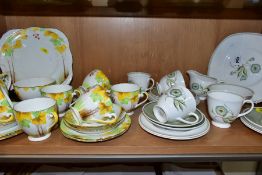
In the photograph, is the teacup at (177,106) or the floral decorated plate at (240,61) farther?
the floral decorated plate at (240,61)

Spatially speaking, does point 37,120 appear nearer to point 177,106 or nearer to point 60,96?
point 60,96

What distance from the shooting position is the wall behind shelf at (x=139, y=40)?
0.79 meters

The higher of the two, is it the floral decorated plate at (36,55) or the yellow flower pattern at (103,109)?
the floral decorated plate at (36,55)

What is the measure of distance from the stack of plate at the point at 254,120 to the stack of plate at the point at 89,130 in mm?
309

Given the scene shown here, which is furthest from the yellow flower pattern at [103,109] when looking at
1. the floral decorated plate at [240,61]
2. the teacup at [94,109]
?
the floral decorated plate at [240,61]

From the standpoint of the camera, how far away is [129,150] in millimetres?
531

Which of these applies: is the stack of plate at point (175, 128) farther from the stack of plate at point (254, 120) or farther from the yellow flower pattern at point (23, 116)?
the yellow flower pattern at point (23, 116)

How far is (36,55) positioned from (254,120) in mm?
691

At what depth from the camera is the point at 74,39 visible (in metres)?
0.81

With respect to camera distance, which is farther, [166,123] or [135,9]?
[135,9]

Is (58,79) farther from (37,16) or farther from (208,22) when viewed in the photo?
(208,22)

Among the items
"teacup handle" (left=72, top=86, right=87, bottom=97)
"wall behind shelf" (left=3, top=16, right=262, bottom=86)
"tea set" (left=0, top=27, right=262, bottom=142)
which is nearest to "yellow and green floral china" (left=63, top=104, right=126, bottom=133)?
"tea set" (left=0, top=27, right=262, bottom=142)

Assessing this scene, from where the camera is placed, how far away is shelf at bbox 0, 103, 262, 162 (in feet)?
1.71

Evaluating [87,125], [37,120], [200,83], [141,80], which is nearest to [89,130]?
[87,125]
